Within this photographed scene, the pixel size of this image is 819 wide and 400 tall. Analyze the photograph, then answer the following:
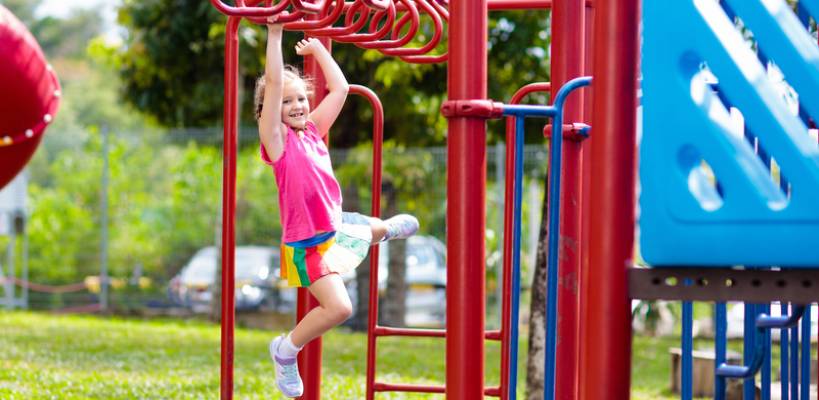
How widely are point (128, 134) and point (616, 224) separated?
12.1 metres

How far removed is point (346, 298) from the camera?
352 centimetres

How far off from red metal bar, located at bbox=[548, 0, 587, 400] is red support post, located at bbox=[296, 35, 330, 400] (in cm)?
81

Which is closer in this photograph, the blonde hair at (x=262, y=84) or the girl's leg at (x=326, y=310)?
the girl's leg at (x=326, y=310)

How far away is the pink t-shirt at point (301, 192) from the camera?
355 cm

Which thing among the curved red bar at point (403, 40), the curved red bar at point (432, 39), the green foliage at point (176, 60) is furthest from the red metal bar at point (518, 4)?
the green foliage at point (176, 60)

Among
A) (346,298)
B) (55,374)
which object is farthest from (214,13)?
(346,298)

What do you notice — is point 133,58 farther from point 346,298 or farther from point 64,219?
point 346,298

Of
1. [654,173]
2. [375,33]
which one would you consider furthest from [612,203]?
[375,33]

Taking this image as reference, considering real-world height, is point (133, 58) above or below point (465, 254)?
above

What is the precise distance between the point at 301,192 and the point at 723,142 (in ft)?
5.11

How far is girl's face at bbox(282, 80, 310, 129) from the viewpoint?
3.57 meters

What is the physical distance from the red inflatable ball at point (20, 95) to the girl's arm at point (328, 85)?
12.1 feet

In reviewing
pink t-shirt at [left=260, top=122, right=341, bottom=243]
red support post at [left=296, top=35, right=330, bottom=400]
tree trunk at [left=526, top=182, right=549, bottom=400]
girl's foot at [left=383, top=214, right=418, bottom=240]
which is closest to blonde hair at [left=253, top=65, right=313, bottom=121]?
pink t-shirt at [left=260, top=122, right=341, bottom=243]

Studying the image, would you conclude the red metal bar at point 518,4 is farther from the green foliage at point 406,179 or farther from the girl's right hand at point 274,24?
the green foliage at point 406,179
